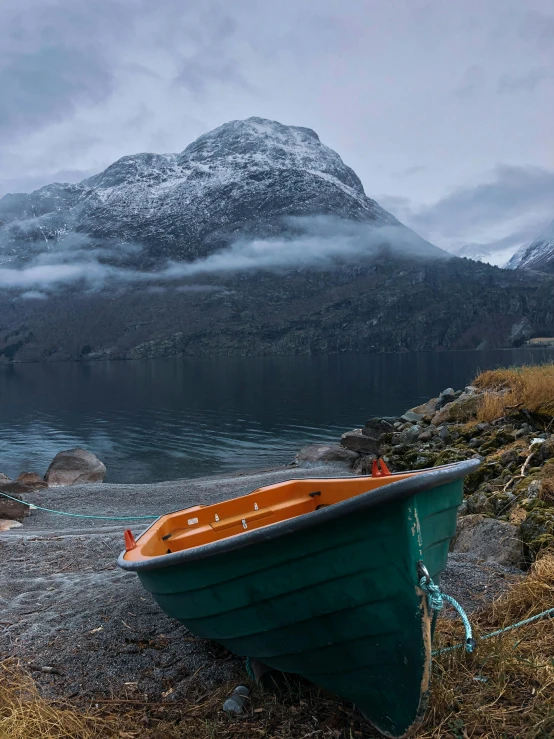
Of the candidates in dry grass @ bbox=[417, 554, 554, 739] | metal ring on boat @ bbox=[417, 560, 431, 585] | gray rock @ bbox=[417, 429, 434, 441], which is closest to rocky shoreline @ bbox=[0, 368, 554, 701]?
dry grass @ bbox=[417, 554, 554, 739]

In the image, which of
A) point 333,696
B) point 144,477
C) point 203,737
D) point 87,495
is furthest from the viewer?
point 144,477

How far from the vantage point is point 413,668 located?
3346 mm

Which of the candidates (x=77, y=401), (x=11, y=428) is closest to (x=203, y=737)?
(x=11, y=428)

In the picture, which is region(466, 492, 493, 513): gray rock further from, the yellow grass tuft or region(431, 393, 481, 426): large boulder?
region(431, 393, 481, 426): large boulder

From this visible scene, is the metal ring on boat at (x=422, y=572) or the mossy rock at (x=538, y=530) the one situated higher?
the metal ring on boat at (x=422, y=572)

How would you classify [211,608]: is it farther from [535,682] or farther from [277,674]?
[535,682]

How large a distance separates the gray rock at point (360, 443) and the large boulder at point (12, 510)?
42.5 ft

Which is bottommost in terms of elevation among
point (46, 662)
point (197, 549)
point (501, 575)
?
point (46, 662)

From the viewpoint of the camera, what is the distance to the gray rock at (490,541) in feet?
19.2

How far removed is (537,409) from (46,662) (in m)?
10.8

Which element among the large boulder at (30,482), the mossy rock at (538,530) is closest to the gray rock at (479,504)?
the mossy rock at (538,530)

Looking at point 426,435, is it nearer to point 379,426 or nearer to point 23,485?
point 379,426

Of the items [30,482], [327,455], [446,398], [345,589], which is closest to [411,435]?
[446,398]

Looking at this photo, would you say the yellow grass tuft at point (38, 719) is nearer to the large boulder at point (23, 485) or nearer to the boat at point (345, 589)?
the boat at point (345, 589)
